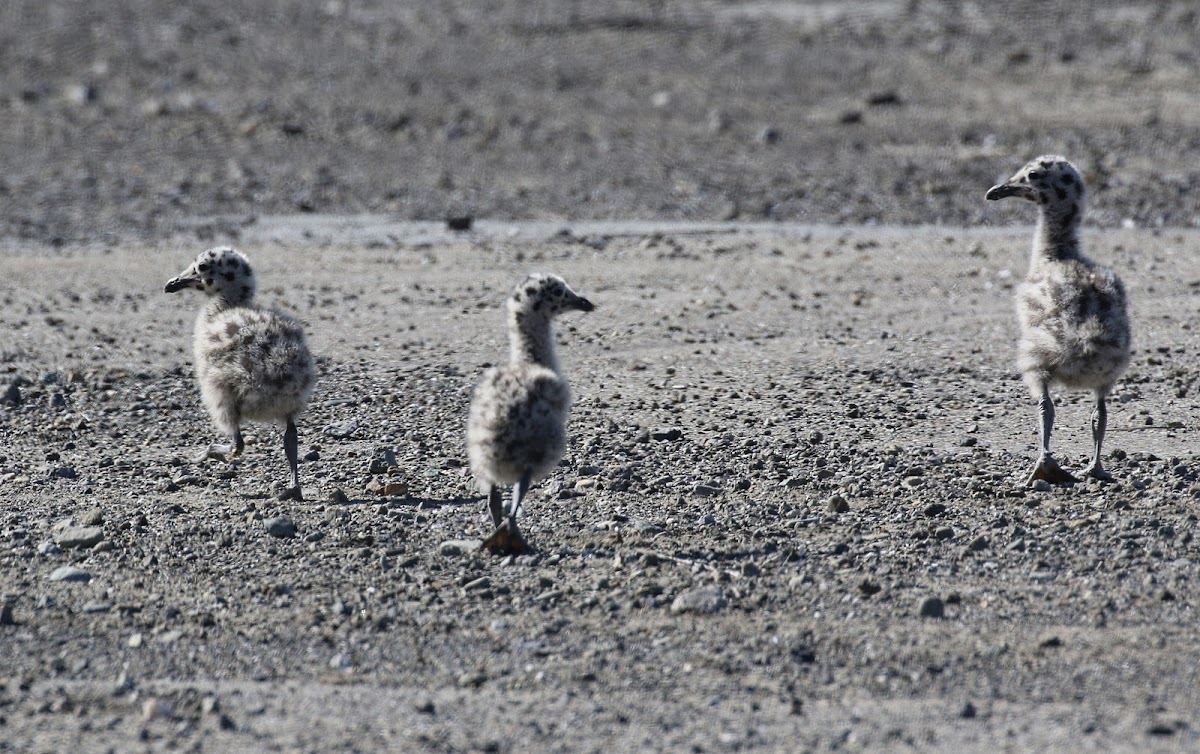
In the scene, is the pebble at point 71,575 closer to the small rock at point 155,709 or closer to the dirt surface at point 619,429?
the dirt surface at point 619,429

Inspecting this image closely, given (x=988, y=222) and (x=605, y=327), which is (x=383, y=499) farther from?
(x=988, y=222)

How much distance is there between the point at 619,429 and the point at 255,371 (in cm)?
242

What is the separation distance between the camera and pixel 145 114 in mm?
24031

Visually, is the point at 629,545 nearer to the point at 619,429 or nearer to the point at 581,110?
the point at 619,429

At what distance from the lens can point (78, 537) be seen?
889 cm

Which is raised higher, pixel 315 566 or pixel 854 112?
pixel 854 112

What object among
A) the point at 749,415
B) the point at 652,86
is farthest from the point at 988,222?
the point at 652,86

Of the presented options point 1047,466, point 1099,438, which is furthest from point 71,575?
point 1099,438

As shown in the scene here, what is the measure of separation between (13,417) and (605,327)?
4.51 metres

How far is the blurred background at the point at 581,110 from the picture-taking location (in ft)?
61.8

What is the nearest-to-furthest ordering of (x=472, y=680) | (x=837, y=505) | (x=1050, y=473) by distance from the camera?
1. (x=472, y=680)
2. (x=837, y=505)
3. (x=1050, y=473)

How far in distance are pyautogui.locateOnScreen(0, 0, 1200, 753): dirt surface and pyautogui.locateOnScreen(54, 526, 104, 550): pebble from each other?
0.07ft

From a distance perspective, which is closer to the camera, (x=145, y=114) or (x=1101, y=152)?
(x=1101, y=152)

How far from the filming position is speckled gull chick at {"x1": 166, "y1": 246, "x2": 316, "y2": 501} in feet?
32.0
